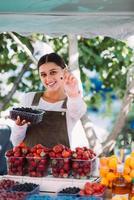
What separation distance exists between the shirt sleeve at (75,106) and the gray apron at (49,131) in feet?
0.38

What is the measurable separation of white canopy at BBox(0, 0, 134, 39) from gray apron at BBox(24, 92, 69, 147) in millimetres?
869

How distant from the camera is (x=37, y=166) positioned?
381 centimetres

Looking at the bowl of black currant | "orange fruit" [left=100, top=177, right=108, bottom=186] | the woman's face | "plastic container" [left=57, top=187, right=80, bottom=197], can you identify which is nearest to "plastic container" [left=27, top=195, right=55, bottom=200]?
"plastic container" [left=57, top=187, right=80, bottom=197]

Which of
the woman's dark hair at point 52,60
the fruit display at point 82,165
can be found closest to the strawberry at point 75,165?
the fruit display at point 82,165

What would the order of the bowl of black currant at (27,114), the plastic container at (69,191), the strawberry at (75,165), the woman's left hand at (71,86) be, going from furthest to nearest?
the woman's left hand at (71,86), the bowl of black currant at (27,114), the strawberry at (75,165), the plastic container at (69,191)

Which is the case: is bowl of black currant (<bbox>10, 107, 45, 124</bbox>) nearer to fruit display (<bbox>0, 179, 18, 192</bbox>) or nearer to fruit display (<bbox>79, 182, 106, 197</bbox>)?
fruit display (<bbox>0, 179, 18, 192</bbox>)

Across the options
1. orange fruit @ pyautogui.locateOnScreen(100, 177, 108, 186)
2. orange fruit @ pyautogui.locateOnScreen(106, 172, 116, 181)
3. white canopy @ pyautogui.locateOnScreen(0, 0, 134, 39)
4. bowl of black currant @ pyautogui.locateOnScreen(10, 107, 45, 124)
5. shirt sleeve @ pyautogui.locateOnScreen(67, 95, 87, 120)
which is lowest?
orange fruit @ pyautogui.locateOnScreen(100, 177, 108, 186)

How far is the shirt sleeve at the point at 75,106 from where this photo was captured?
15.4ft

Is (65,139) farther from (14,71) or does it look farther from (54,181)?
(14,71)

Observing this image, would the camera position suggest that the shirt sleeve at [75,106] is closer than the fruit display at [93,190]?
No

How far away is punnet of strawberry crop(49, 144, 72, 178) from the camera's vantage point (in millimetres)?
3762

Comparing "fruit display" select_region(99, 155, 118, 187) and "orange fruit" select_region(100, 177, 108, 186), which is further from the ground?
"fruit display" select_region(99, 155, 118, 187)

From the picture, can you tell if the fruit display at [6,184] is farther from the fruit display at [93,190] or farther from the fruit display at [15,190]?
the fruit display at [93,190]

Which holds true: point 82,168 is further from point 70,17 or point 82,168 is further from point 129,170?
point 70,17
